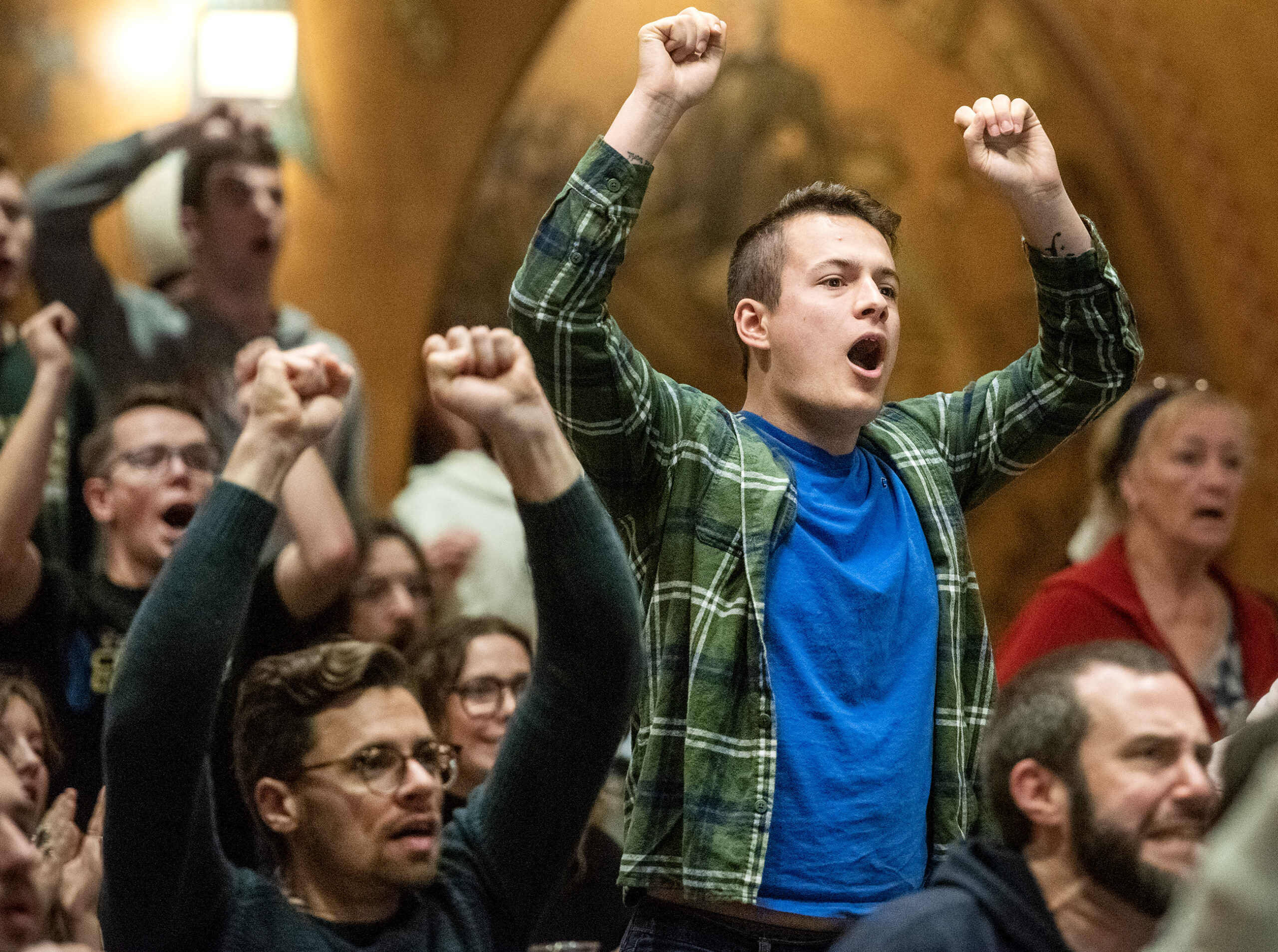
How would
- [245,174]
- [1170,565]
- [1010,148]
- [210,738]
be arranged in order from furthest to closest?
[245,174] < [1170,565] < [1010,148] < [210,738]

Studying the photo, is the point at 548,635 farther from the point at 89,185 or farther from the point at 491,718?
the point at 89,185

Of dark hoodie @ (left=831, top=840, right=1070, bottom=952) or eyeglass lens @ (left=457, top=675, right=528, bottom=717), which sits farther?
eyeglass lens @ (left=457, top=675, right=528, bottom=717)

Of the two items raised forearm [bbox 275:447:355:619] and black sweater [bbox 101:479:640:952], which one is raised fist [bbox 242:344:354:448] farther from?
raised forearm [bbox 275:447:355:619]

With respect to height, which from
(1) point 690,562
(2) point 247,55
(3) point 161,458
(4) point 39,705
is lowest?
(4) point 39,705

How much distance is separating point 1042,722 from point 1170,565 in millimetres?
1867

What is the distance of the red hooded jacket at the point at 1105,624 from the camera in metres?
3.48

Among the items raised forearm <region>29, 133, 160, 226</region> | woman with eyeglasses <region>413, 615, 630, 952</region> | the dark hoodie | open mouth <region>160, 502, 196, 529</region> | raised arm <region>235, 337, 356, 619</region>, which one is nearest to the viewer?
the dark hoodie

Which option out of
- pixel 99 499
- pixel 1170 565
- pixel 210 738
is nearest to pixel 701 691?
pixel 210 738

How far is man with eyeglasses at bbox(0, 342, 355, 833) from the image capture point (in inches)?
126

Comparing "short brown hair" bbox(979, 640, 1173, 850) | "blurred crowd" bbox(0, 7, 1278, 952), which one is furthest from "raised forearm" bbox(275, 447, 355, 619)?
"short brown hair" bbox(979, 640, 1173, 850)

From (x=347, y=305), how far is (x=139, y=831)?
4141mm

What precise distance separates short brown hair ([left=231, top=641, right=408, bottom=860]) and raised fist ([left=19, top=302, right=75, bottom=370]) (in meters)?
1.45

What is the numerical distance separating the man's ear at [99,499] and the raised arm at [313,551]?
34cm

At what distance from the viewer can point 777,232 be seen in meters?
2.30
